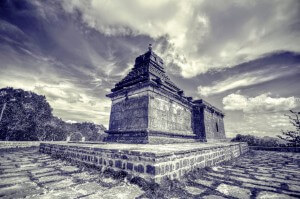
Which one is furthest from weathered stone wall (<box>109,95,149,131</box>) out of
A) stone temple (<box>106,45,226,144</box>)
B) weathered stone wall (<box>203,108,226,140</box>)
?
weathered stone wall (<box>203,108,226,140</box>)

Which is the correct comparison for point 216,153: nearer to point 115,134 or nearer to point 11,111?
point 115,134

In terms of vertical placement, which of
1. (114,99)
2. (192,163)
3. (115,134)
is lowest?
(192,163)

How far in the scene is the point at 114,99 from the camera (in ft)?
30.8

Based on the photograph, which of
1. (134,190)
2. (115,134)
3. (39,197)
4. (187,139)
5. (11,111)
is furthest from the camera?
(11,111)

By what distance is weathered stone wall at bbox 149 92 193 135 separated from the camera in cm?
740

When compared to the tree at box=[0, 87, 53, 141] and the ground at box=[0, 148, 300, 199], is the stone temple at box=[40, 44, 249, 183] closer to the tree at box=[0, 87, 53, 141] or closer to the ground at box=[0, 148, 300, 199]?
the ground at box=[0, 148, 300, 199]

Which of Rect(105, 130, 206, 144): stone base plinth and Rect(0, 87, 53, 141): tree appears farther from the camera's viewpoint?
Rect(0, 87, 53, 141): tree

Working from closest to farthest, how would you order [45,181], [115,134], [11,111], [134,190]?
[134,190]
[45,181]
[115,134]
[11,111]

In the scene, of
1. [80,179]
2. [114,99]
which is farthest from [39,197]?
[114,99]

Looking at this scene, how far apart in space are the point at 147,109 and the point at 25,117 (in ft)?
73.9

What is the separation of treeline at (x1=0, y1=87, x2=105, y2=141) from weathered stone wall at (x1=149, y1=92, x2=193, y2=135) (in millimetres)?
21591

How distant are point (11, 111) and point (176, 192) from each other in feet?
84.3

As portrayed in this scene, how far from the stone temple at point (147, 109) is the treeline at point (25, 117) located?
19.1 metres

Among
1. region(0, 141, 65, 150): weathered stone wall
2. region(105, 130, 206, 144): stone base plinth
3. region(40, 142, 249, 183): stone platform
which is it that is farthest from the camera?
region(0, 141, 65, 150): weathered stone wall
